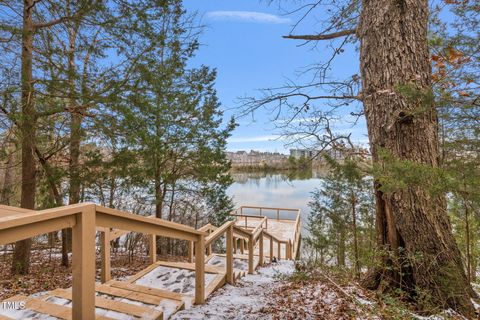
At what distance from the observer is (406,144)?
2.29 m

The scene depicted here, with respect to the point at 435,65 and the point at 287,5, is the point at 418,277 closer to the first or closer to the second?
the point at 435,65

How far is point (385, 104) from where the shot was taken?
240cm

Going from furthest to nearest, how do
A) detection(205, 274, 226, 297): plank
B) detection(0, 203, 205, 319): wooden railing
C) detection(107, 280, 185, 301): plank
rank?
detection(205, 274, 226, 297): plank, detection(107, 280, 185, 301): plank, detection(0, 203, 205, 319): wooden railing

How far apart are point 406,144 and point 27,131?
3.99 metres

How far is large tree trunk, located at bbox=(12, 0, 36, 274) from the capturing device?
306 centimetres

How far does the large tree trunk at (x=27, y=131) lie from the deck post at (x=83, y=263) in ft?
7.76

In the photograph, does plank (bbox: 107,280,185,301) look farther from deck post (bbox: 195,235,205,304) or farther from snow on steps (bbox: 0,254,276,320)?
deck post (bbox: 195,235,205,304)

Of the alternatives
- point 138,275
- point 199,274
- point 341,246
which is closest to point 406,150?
point 199,274

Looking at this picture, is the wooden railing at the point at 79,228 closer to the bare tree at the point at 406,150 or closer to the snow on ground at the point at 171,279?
the snow on ground at the point at 171,279

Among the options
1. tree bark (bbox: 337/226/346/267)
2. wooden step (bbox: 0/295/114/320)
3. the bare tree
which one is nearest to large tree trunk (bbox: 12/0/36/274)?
wooden step (bbox: 0/295/114/320)

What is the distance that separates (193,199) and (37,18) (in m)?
5.10

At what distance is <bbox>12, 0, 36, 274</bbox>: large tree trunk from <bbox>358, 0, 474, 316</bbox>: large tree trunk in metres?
3.65

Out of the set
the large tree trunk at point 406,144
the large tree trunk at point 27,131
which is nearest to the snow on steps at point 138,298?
the large tree trunk at point 27,131

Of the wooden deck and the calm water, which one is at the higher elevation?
the wooden deck
